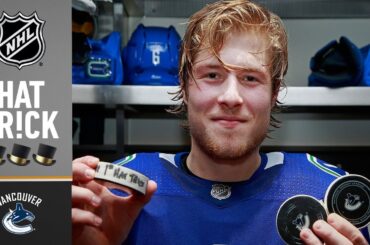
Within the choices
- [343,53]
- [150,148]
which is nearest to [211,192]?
[343,53]

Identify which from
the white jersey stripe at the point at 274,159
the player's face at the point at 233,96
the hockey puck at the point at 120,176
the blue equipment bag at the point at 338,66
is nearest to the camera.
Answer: the hockey puck at the point at 120,176

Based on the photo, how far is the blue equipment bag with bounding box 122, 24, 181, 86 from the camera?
1.29m

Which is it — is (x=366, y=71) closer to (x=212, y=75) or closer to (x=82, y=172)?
(x=212, y=75)

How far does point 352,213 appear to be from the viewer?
75 centimetres

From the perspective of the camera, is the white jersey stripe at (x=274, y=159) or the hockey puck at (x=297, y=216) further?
the white jersey stripe at (x=274, y=159)

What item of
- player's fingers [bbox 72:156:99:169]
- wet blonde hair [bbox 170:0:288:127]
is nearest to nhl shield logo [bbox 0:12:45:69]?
player's fingers [bbox 72:156:99:169]

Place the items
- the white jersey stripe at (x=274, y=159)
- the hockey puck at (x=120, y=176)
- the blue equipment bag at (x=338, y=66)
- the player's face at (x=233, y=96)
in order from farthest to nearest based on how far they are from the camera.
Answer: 1. the blue equipment bag at (x=338, y=66)
2. the white jersey stripe at (x=274, y=159)
3. the player's face at (x=233, y=96)
4. the hockey puck at (x=120, y=176)

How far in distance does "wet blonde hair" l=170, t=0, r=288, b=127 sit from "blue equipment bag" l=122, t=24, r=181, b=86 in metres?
0.43

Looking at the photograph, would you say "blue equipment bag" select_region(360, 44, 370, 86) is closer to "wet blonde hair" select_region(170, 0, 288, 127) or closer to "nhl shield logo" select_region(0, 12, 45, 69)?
"wet blonde hair" select_region(170, 0, 288, 127)

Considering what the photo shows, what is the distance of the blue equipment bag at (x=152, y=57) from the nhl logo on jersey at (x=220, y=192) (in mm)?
468

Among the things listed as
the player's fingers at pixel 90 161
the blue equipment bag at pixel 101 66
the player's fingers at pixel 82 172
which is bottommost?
the player's fingers at pixel 82 172

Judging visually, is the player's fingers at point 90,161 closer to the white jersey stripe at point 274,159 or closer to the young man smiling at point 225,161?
the young man smiling at point 225,161

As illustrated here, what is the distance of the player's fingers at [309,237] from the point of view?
696 mm

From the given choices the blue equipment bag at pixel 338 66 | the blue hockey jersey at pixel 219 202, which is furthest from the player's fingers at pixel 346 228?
the blue equipment bag at pixel 338 66
